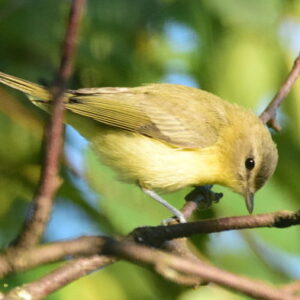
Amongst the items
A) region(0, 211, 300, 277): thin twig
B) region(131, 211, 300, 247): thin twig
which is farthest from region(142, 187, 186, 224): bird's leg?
region(131, 211, 300, 247): thin twig

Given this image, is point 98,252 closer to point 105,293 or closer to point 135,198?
point 105,293

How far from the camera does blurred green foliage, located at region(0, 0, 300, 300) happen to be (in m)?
2.81

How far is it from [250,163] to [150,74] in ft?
2.72

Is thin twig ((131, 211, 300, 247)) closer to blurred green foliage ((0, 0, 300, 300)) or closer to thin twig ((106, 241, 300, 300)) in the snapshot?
thin twig ((106, 241, 300, 300))

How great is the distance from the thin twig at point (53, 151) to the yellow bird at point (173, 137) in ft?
5.77

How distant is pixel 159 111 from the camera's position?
374 centimetres

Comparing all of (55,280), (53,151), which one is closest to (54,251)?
(53,151)

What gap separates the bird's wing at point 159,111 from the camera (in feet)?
11.1

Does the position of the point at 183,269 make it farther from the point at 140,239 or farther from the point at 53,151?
the point at 140,239

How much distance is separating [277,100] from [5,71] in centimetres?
126

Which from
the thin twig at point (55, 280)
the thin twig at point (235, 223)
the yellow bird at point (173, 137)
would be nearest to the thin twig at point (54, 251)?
the thin twig at point (55, 280)

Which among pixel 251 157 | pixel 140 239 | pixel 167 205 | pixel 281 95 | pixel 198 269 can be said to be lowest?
pixel 167 205

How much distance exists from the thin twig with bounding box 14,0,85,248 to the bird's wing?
81.5 inches

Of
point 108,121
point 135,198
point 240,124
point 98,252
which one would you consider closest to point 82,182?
point 135,198
